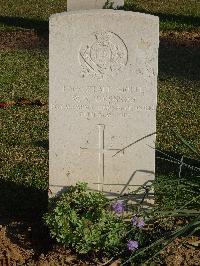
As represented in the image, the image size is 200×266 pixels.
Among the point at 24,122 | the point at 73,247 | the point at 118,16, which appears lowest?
the point at 73,247

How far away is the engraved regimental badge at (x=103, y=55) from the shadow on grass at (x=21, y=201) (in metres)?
1.25

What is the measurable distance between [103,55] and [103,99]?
0.98ft

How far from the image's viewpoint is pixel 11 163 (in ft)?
20.0

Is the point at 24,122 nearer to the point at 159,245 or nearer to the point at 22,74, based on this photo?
the point at 22,74

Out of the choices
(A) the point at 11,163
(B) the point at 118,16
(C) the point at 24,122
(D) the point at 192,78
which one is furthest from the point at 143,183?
(D) the point at 192,78

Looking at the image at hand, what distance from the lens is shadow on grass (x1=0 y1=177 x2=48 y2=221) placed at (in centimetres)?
500

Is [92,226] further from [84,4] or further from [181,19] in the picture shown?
[181,19]

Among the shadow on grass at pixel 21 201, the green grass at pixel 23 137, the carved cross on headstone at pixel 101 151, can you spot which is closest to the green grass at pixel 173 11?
the green grass at pixel 23 137

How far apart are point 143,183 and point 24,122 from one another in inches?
113

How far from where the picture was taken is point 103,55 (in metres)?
4.37

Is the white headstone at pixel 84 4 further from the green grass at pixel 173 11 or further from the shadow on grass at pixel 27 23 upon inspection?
the green grass at pixel 173 11

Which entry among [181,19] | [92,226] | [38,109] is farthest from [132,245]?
[181,19]

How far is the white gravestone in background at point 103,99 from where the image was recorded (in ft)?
14.1

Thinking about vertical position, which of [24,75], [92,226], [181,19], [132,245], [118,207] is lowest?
[132,245]
